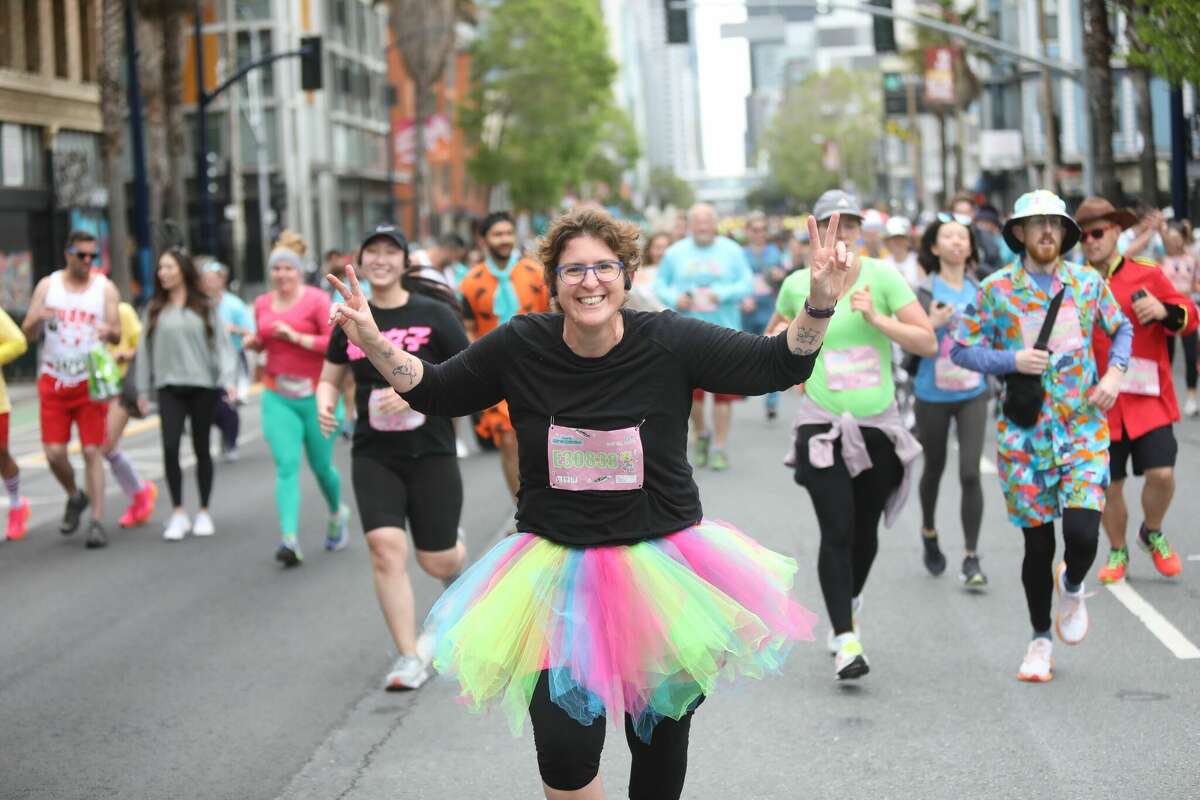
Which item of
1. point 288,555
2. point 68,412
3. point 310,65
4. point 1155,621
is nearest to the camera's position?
point 1155,621

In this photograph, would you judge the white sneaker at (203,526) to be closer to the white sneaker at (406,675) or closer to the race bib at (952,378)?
the white sneaker at (406,675)

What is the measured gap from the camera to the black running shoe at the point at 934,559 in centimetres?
921

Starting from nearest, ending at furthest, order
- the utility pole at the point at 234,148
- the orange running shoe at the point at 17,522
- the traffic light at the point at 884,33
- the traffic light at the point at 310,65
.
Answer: the orange running shoe at the point at 17,522 < the traffic light at the point at 884,33 < the traffic light at the point at 310,65 < the utility pole at the point at 234,148

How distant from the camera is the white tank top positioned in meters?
11.3

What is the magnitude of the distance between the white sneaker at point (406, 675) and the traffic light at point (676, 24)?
74.5ft

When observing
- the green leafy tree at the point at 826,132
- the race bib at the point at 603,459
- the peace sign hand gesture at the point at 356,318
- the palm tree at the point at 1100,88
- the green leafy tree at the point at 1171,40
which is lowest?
the race bib at the point at 603,459

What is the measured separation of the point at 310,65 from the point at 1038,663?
2632cm

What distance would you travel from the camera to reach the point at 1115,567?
8742 millimetres

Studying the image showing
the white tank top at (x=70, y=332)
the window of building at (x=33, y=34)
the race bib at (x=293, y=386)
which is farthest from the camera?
the window of building at (x=33, y=34)

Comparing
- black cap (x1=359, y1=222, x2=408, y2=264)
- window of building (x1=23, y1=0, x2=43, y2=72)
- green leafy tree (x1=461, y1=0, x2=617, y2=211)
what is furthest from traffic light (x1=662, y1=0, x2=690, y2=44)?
green leafy tree (x1=461, y1=0, x2=617, y2=211)

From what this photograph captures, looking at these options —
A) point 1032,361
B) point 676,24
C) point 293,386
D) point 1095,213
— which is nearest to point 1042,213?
point 1032,361

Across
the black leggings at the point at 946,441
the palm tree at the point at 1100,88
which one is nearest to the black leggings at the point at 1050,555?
the black leggings at the point at 946,441

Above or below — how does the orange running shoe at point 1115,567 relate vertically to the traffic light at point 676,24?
below

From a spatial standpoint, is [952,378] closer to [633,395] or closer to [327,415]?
[327,415]
